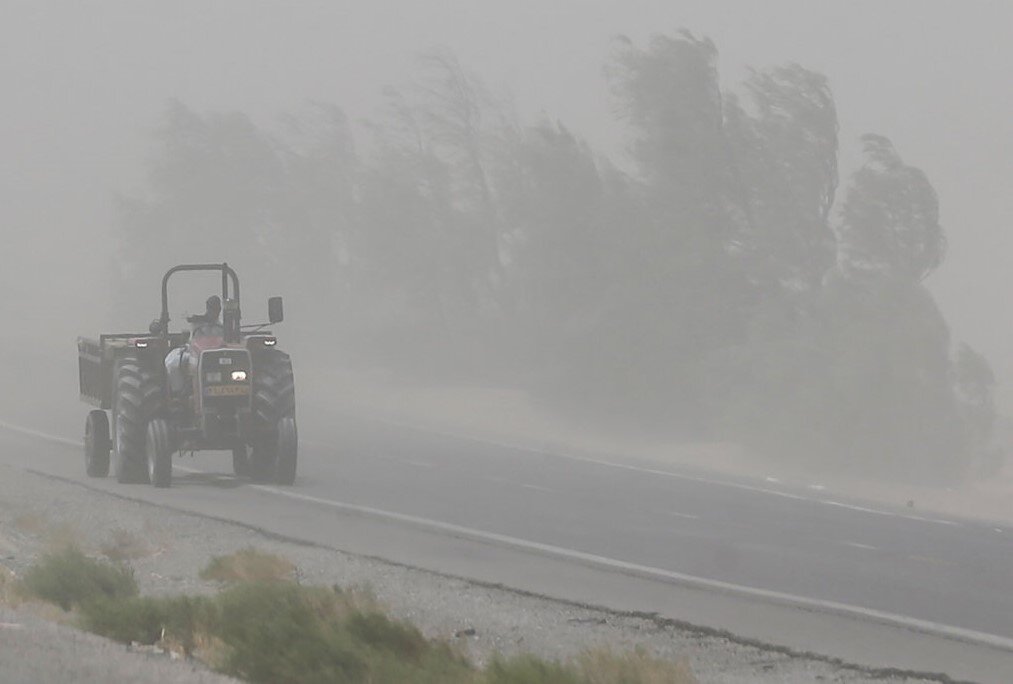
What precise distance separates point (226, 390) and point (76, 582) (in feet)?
28.5

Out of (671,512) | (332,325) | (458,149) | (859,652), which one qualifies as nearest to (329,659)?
(859,652)

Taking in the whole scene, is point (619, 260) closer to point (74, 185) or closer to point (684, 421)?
point (684, 421)

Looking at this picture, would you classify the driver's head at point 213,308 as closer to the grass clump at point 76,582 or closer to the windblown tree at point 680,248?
the grass clump at point 76,582

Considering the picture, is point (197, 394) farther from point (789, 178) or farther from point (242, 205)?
point (242, 205)

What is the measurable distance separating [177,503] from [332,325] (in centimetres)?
5443

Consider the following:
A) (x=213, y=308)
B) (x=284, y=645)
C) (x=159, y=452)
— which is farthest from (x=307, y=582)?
(x=159, y=452)

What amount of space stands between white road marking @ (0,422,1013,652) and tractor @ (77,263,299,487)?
4.07ft

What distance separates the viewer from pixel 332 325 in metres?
78.7

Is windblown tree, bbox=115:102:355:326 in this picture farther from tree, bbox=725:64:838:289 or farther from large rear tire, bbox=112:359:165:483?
large rear tire, bbox=112:359:165:483


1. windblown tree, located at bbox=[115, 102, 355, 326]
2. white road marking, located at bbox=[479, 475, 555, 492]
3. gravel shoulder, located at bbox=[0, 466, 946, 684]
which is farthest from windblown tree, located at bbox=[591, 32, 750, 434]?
gravel shoulder, located at bbox=[0, 466, 946, 684]

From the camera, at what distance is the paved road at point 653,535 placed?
16391mm

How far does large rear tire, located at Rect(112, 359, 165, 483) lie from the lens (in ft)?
82.1

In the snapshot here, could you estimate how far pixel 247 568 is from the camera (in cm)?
1733

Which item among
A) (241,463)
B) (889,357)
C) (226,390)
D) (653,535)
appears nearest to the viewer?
(653,535)
